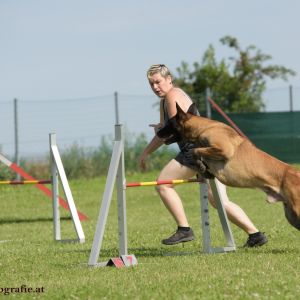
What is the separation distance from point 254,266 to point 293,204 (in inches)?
32.1

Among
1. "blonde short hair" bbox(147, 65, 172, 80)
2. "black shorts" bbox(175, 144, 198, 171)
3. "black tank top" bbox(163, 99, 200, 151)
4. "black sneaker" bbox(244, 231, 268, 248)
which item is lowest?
"black sneaker" bbox(244, 231, 268, 248)

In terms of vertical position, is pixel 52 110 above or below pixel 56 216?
above

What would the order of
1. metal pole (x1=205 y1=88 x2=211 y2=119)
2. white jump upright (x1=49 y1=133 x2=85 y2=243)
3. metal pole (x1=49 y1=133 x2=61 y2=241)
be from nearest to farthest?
white jump upright (x1=49 y1=133 x2=85 y2=243)
metal pole (x1=49 y1=133 x2=61 y2=241)
metal pole (x1=205 y1=88 x2=211 y2=119)

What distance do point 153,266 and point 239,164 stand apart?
1.25 m

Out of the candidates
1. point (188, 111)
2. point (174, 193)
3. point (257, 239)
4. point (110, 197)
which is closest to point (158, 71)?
point (188, 111)

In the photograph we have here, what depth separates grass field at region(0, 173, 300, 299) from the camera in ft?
20.0

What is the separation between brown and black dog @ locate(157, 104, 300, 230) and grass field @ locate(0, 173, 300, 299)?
584 millimetres

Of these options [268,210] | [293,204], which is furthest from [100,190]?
[293,204]

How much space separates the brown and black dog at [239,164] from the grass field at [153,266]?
0.58 metres

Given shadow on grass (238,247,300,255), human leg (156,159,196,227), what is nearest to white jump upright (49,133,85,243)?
human leg (156,159,196,227)

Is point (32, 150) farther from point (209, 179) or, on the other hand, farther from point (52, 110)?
point (209, 179)

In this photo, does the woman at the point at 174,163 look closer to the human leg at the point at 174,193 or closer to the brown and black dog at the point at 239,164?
the human leg at the point at 174,193

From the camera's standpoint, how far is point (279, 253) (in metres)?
8.20

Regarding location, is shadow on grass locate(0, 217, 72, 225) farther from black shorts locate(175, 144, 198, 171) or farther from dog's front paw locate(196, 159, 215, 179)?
dog's front paw locate(196, 159, 215, 179)
